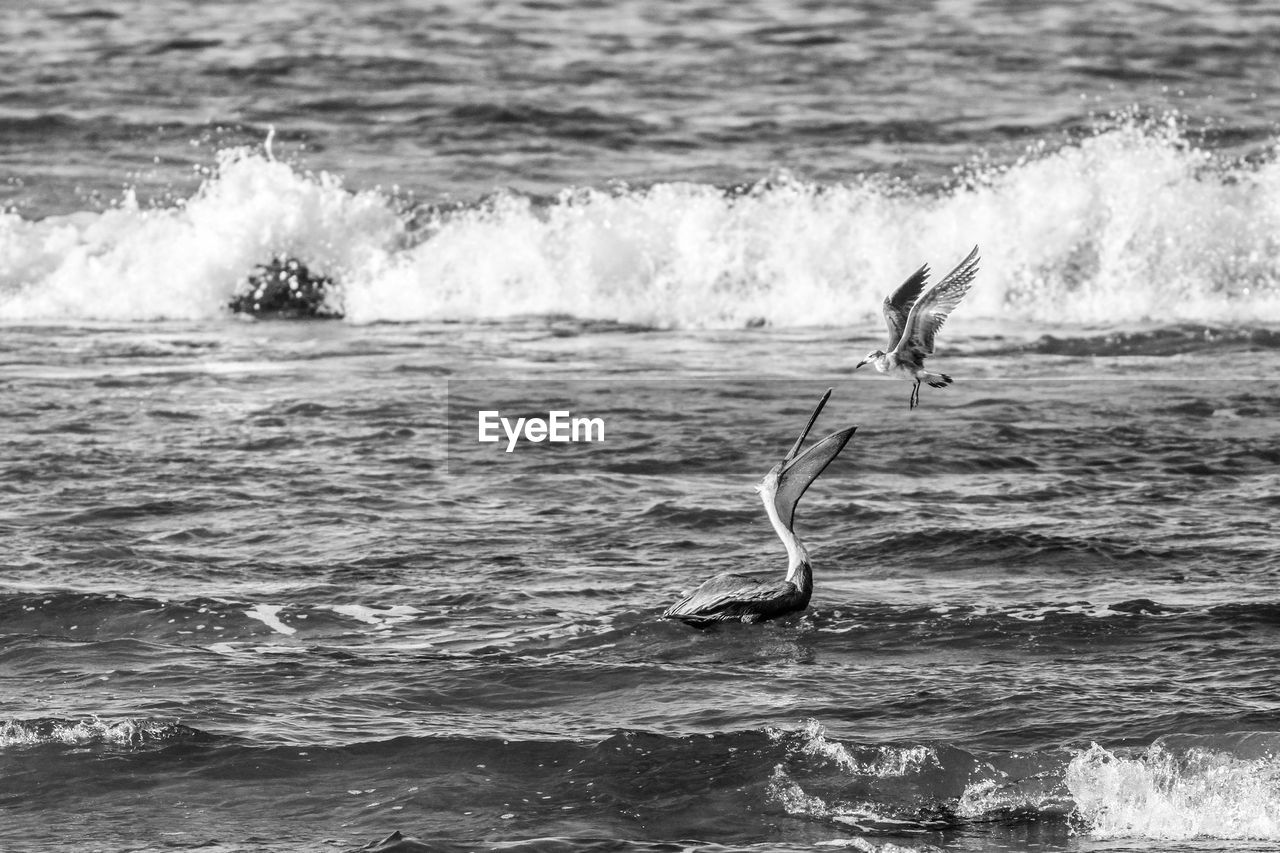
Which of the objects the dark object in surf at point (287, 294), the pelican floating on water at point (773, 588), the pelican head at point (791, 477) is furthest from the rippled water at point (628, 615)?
the dark object in surf at point (287, 294)

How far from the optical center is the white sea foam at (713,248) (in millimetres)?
15977

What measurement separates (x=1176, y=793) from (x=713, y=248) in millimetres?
11125

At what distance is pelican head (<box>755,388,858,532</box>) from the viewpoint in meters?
7.27

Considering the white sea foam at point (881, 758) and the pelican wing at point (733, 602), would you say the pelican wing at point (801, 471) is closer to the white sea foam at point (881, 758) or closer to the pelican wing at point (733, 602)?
the pelican wing at point (733, 602)

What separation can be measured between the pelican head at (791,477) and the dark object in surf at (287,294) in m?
9.38

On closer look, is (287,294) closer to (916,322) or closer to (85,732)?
(916,322)

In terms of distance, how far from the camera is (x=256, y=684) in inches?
282

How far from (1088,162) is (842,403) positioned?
22.8ft

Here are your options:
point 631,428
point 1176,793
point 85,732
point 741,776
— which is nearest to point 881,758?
point 741,776

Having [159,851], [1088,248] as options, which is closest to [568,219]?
[1088,248]

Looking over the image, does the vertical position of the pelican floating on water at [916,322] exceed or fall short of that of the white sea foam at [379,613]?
it exceeds it

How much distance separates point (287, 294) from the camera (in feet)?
55.1

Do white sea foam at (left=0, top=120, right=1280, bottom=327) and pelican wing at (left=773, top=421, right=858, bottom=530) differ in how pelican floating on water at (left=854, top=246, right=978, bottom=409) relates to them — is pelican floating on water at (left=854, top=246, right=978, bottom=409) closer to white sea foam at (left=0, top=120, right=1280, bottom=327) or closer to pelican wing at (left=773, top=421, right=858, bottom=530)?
pelican wing at (left=773, top=421, right=858, bottom=530)

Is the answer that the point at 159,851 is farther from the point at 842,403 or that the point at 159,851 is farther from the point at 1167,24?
the point at 1167,24
